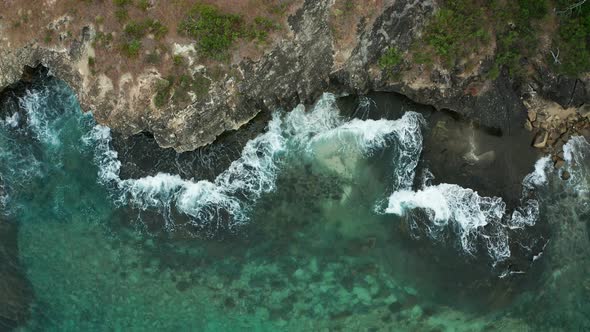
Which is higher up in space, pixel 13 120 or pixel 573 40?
pixel 13 120

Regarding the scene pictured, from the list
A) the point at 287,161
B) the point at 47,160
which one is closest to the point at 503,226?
the point at 287,161

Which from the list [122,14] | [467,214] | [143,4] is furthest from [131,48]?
[467,214]

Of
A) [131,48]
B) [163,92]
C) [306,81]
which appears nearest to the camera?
[131,48]

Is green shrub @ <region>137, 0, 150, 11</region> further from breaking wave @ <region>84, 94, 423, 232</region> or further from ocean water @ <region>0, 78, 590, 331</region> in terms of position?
breaking wave @ <region>84, 94, 423, 232</region>

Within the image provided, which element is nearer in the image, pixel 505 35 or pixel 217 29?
pixel 217 29

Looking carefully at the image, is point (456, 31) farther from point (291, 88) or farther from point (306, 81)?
point (291, 88)

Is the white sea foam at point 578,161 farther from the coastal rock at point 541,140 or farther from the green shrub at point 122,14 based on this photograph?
the green shrub at point 122,14
